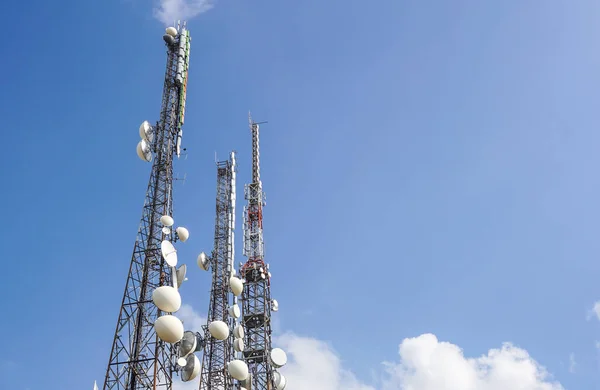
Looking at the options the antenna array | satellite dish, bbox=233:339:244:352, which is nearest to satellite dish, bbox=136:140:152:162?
the antenna array

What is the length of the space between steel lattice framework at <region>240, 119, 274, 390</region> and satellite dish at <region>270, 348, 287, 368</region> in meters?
2.02

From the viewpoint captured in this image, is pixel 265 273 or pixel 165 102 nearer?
pixel 165 102

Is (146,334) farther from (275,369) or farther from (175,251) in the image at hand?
(275,369)

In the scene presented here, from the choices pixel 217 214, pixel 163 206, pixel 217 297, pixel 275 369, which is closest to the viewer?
pixel 163 206

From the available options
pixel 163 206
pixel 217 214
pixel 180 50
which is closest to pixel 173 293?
pixel 163 206

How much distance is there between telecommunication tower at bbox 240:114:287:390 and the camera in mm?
45156

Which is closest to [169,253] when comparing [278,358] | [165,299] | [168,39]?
[165,299]

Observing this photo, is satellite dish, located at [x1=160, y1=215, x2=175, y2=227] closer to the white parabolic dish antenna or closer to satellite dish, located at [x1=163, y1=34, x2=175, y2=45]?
the white parabolic dish antenna

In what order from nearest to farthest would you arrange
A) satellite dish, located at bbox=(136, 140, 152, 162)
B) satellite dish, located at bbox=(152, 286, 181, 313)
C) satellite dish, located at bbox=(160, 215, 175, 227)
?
satellite dish, located at bbox=(152, 286, 181, 313)
satellite dish, located at bbox=(160, 215, 175, 227)
satellite dish, located at bbox=(136, 140, 152, 162)

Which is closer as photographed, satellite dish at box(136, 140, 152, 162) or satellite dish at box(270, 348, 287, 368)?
satellite dish at box(136, 140, 152, 162)

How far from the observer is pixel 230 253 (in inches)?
2158

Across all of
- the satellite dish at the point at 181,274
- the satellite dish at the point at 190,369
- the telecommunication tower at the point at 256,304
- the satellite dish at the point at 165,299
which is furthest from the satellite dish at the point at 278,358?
the satellite dish at the point at 165,299

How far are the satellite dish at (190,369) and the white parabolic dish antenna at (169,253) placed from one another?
19.6 ft

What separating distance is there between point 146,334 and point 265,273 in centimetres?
2133
